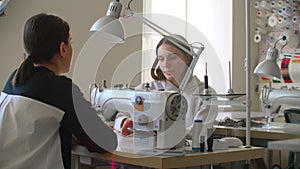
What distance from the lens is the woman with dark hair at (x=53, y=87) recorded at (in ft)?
5.08

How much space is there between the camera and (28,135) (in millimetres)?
1530

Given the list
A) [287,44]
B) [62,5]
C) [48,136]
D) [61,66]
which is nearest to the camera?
[48,136]

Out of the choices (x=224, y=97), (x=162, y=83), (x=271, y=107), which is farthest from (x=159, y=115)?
(x=271, y=107)

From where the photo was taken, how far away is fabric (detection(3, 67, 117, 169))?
5.08 feet

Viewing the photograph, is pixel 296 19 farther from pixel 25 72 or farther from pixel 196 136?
pixel 25 72

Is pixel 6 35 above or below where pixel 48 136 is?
above

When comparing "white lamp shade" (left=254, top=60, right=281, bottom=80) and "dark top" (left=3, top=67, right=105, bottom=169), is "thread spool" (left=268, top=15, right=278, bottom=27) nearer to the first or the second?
"white lamp shade" (left=254, top=60, right=281, bottom=80)

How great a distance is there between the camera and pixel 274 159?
3.13 meters

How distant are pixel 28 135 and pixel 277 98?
6.63 ft

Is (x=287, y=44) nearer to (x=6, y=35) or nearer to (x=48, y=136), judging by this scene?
(x=6, y=35)

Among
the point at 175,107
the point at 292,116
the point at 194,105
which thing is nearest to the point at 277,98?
the point at 292,116

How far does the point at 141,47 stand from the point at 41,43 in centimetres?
230

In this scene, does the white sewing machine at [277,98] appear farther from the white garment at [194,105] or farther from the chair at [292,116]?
the white garment at [194,105]

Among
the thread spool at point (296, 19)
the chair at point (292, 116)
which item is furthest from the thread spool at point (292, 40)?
the chair at point (292, 116)
